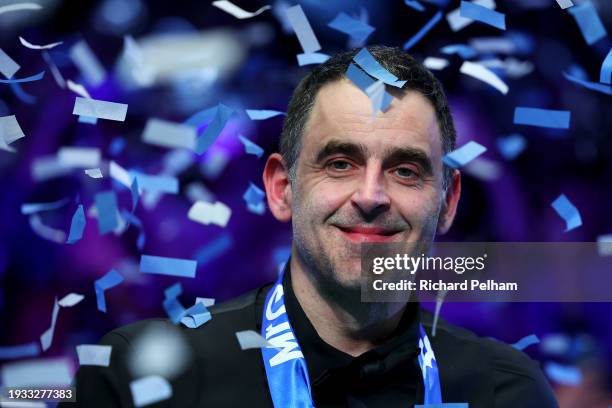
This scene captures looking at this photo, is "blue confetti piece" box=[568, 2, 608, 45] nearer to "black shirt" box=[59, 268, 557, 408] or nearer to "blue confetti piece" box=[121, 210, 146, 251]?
"black shirt" box=[59, 268, 557, 408]

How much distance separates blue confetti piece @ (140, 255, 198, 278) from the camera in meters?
2.88

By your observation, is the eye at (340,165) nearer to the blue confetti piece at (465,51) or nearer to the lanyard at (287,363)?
the lanyard at (287,363)

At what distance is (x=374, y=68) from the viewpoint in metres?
2.69

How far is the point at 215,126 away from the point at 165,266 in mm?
516

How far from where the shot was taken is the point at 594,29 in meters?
3.00

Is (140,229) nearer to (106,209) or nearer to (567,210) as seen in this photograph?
(106,209)

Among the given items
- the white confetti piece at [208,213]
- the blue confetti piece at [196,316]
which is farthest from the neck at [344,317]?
the white confetti piece at [208,213]

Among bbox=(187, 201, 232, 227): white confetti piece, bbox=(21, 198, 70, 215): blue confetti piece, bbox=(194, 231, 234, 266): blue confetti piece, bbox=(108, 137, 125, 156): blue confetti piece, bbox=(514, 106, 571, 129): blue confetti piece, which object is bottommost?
bbox=(194, 231, 234, 266): blue confetti piece

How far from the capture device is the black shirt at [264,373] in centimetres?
251

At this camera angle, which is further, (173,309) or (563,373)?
(563,373)

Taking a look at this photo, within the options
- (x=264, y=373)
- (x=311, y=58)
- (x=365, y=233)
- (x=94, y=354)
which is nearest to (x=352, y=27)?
(x=311, y=58)

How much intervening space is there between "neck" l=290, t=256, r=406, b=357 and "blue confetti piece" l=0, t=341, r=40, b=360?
56.8 inches

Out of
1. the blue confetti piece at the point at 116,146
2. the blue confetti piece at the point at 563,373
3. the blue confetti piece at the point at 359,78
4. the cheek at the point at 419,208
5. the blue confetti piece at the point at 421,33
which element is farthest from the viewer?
the blue confetti piece at the point at 563,373

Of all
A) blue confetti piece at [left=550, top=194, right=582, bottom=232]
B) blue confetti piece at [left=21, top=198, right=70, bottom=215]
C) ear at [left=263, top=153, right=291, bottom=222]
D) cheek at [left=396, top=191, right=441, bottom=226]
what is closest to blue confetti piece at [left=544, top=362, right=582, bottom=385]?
blue confetti piece at [left=550, top=194, right=582, bottom=232]
